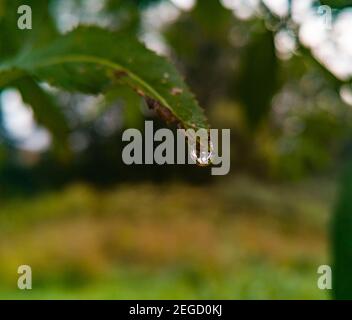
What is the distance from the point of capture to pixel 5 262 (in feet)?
9.58

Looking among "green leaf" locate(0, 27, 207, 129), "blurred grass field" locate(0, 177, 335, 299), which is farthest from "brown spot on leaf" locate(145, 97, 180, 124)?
"blurred grass field" locate(0, 177, 335, 299)

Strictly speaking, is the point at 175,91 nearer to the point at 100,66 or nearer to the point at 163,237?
the point at 100,66

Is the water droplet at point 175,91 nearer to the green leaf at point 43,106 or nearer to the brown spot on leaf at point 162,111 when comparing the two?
the brown spot on leaf at point 162,111

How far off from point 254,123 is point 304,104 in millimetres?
287

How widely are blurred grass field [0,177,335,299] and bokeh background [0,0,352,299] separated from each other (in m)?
0.01

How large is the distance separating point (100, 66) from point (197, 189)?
11.1 ft

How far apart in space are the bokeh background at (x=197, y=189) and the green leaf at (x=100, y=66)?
0.15 m

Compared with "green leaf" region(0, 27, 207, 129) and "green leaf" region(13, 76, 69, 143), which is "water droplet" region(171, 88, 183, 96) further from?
"green leaf" region(13, 76, 69, 143)

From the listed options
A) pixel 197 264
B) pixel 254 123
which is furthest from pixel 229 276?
pixel 254 123

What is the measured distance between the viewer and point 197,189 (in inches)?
151

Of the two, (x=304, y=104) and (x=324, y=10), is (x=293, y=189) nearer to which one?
(x=304, y=104)

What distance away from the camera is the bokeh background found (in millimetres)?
722

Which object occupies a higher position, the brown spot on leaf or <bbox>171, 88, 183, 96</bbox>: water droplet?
<bbox>171, 88, 183, 96</bbox>: water droplet

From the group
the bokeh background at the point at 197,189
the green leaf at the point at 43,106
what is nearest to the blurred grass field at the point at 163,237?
the bokeh background at the point at 197,189
